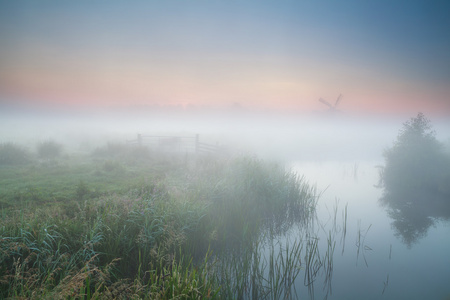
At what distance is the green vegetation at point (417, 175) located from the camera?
12602 mm

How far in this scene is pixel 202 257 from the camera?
6266 millimetres

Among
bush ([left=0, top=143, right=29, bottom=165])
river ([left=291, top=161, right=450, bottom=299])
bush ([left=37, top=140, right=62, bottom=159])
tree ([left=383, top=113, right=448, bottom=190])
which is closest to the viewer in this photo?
river ([left=291, top=161, right=450, bottom=299])

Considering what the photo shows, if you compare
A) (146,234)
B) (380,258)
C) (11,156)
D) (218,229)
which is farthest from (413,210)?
(11,156)

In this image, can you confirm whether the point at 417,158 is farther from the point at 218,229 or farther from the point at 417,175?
the point at 218,229

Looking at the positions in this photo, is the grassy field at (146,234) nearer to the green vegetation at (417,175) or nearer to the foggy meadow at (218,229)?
the foggy meadow at (218,229)

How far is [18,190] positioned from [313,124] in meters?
60.8

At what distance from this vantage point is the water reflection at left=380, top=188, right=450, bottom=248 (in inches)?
376

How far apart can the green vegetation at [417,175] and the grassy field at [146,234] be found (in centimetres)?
674

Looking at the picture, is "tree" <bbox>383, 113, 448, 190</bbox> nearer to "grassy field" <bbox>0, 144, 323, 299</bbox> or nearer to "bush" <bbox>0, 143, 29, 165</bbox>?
"grassy field" <bbox>0, 144, 323, 299</bbox>

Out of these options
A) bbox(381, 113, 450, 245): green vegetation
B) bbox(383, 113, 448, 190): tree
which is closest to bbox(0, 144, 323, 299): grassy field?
bbox(381, 113, 450, 245): green vegetation

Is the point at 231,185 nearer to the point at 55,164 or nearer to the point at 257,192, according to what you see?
the point at 257,192

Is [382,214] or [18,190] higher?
[18,190]

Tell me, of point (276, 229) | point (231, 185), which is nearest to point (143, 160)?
point (231, 185)

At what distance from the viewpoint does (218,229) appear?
7.11 m
